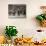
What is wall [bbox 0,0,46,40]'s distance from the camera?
3.00 metres

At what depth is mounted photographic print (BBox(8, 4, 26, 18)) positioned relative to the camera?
3.02 meters

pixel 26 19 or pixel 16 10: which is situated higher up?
pixel 16 10

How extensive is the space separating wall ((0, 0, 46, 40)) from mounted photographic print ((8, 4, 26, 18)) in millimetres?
52

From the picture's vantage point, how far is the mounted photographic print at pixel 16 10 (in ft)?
9.89

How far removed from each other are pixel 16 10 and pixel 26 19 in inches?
9.2

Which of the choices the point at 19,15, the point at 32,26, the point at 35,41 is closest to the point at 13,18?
the point at 19,15

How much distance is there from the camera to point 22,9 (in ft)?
9.94

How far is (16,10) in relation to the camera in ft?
9.91

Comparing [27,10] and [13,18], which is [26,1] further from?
[13,18]

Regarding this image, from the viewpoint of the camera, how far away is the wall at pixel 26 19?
3.00m

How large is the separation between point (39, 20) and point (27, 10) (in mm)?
273

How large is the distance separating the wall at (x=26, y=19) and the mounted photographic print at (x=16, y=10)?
2.0 inches

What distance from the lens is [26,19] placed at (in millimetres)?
3043

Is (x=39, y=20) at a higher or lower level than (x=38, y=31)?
higher
